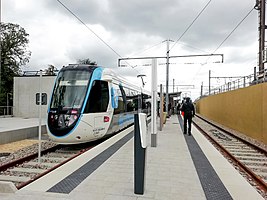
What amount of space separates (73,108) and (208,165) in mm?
4985

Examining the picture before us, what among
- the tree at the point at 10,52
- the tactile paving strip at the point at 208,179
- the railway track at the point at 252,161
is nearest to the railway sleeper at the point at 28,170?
the tactile paving strip at the point at 208,179

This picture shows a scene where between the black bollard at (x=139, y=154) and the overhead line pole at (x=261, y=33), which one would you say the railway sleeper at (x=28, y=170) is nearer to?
the black bollard at (x=139, y=154)

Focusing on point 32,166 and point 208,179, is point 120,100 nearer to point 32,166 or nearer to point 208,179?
point 32,166

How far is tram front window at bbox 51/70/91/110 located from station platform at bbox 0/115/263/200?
2453 millimetres

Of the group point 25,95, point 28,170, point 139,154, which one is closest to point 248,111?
point 28,170

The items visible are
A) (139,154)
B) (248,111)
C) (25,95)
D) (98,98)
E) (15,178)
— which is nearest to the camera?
(139,154)

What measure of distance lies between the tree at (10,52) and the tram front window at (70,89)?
3183 centimetres

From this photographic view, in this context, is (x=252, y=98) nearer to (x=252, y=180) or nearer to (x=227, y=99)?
(x=227, y=99)

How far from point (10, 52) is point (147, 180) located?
40683mm

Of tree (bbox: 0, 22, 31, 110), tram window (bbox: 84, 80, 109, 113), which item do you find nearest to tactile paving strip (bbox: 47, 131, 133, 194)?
tram window (bbox: 84, 80, 109, 113)

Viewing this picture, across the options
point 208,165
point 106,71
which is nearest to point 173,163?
point 208,165

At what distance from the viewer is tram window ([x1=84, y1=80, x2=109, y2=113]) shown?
9844 millimetres

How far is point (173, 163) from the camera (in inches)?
276

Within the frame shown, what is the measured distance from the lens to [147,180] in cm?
539
